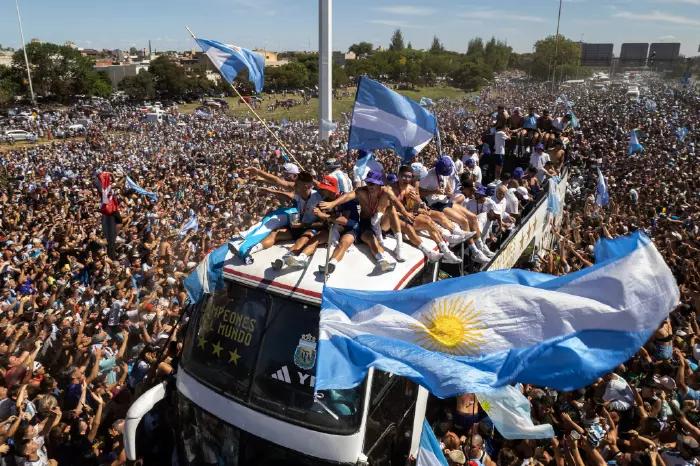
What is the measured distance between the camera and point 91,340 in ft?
25.1

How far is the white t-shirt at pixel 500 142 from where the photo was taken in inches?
488

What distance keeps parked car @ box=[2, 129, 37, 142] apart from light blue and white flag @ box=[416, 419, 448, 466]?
4361 centimetres

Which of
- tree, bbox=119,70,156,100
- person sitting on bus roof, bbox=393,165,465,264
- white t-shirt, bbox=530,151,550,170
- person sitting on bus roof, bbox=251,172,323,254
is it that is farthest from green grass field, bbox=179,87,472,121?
person sitting on bus roof, bbox=251,172,323,254

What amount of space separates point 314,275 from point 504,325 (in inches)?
59.8

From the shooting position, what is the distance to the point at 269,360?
4074 millimetres

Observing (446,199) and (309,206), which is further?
(446,199)

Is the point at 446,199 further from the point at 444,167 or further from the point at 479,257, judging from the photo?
the point at 479,257

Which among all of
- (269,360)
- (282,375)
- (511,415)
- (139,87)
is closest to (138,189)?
(269,360)

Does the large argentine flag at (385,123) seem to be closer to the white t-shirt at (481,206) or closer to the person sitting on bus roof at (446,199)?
the person sitting on bus roof at (446,199)

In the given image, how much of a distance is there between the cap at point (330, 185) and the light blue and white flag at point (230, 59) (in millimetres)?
2959

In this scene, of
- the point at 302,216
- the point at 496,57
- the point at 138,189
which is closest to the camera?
the point at 302,216

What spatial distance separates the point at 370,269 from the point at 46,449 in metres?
3.75

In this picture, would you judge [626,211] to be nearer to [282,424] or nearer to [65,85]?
[282,424]

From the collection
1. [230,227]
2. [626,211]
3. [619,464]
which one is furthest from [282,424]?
[626,211]
